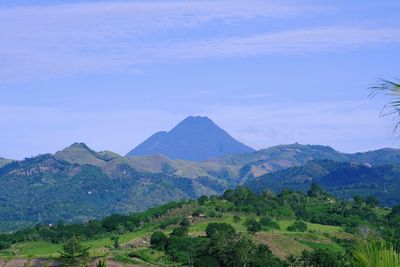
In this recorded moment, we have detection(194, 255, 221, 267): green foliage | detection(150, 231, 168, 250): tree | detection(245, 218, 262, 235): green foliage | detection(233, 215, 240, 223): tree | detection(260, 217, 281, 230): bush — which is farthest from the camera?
detection(233, 215, 240, 223): tree

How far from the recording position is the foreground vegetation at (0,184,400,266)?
97.1 metres

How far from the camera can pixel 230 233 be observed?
348ft

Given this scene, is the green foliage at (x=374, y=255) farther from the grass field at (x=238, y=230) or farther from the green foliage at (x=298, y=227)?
the green foliage at (x=298, y=227)

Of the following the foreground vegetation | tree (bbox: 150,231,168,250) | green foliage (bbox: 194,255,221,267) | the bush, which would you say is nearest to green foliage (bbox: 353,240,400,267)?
the foreground vegetation

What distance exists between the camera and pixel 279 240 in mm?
122688

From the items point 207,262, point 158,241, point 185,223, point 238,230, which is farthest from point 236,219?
point 207,262

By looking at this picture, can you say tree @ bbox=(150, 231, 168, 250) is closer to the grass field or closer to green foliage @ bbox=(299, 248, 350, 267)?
the grass field

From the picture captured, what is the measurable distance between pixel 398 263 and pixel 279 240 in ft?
386

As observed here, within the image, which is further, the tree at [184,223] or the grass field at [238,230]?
the tree at [184,223]

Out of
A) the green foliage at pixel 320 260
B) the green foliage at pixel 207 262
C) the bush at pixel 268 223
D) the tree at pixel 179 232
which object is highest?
the tree at pixel 179 232

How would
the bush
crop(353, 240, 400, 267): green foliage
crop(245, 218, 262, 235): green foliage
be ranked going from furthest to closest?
the bush < crop(245, 218, 262, 235): green foliage < crop(353, 240, 400, 267): green foliage

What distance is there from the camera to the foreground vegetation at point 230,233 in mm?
97125

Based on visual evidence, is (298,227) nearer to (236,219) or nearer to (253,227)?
(236,219)

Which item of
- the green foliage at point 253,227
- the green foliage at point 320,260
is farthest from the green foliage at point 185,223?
the green foliage at point 320,260
